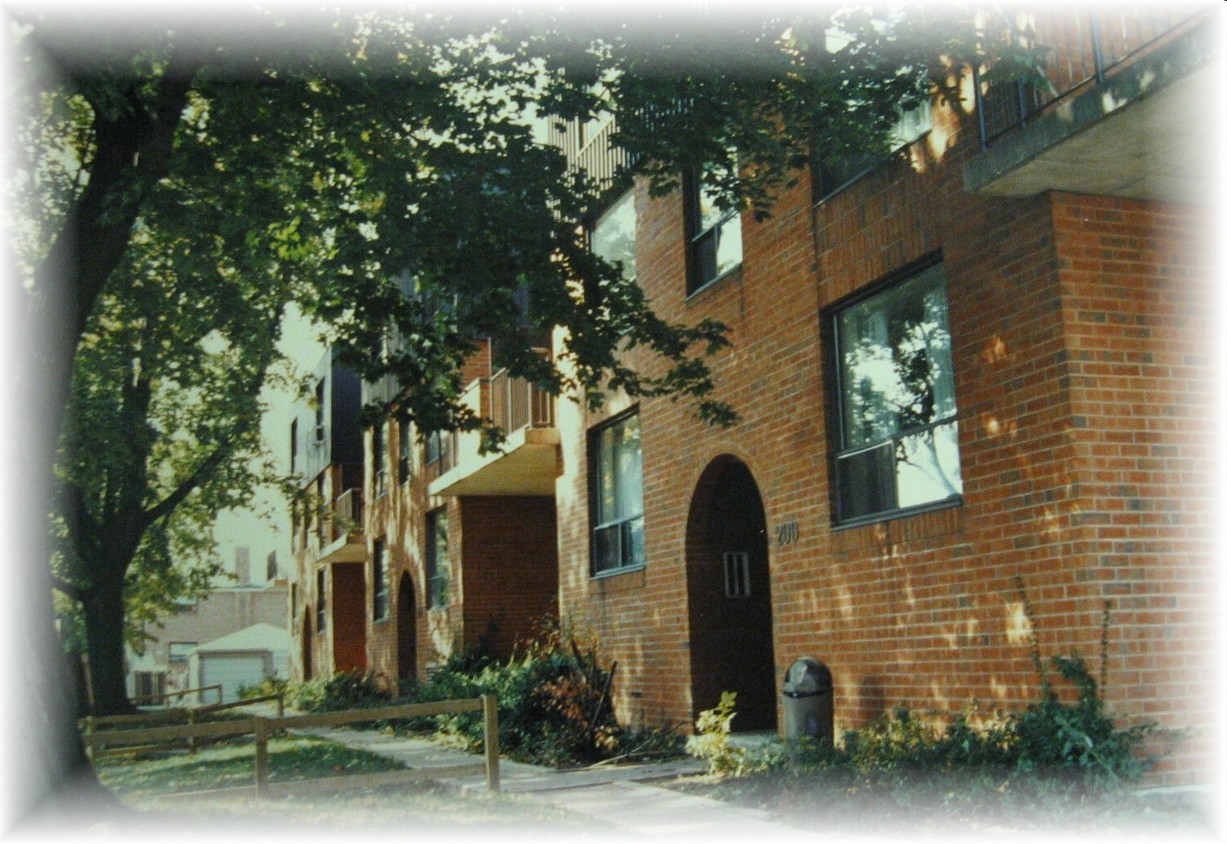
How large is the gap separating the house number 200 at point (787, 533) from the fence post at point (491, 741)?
3060 mm

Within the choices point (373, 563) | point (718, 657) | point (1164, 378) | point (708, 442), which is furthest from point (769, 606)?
point (373, 563)

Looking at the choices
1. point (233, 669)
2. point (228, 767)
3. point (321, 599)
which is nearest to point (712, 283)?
point (228, 767)

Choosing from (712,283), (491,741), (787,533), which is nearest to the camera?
(491,741)

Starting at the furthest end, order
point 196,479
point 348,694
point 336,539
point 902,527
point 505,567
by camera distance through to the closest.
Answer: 1. point 336,539
2. point 348,694
3. point 196,479
4. point 505,567
5. point 902,527

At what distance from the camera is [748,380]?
43.5 feet

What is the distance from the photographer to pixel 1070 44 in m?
9.39

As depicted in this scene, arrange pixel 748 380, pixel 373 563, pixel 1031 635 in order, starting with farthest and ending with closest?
pixel 373 563 → pixel 748 380 → pixel 1031 635

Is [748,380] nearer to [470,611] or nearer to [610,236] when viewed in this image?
[610,236]

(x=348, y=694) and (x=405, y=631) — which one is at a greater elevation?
(x=405, y=631)

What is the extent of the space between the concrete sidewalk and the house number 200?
2.28 m

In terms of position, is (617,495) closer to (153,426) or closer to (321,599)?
(153,426)

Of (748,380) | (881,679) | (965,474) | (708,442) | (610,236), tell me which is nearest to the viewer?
(965,474)

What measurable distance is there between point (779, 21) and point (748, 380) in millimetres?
4327

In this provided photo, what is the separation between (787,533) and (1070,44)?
503 cm
